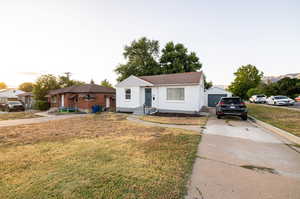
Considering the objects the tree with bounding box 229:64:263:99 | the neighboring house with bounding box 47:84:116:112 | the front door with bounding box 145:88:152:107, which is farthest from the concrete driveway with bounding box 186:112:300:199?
the tree with bounding box 229:64:263:99

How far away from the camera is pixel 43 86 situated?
22.1 metres

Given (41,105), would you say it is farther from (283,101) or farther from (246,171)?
(283,101)

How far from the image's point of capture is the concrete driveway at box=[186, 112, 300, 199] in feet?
7.09

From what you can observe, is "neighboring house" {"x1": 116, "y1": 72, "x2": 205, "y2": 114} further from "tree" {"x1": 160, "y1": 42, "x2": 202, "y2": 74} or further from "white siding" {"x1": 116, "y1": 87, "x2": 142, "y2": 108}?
"tree" {"x1": 160, "y1": 42, "x2": 202, "y2": 74}

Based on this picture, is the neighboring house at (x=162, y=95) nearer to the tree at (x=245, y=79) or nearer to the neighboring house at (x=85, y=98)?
the neighboring house at (x=85, y=98)

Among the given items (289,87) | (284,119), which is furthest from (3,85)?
(289,87)

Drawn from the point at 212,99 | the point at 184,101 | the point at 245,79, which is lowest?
the point at 184,101

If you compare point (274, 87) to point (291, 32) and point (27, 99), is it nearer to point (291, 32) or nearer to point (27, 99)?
point (291, 32)

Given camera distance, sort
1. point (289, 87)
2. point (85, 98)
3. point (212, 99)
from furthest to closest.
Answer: point (289, 87), point (212, 99), point (85, 98)

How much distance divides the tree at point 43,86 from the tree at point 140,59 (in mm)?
12197

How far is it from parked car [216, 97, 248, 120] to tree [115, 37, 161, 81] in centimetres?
1991

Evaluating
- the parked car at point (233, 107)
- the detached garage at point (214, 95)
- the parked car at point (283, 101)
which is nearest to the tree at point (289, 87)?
the parked car at point (283, 101)

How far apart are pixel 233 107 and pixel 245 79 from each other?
44.3 metres

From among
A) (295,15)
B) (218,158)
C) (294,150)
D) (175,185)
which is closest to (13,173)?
(175,185)
